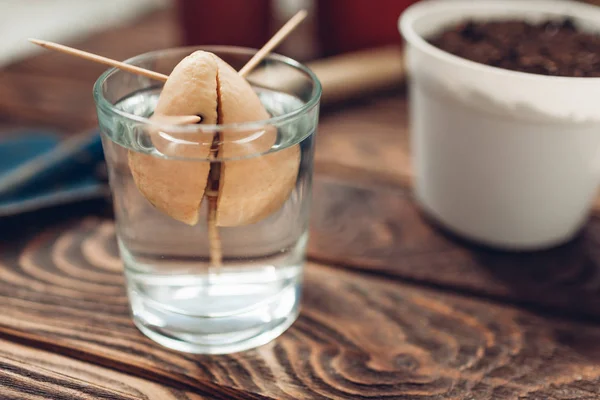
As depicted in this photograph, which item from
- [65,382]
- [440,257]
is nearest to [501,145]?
[440,257]

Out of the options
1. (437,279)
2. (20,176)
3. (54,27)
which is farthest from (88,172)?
(54,27)

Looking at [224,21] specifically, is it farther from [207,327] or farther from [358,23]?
[207,327]

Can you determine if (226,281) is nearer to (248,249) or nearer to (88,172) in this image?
(248,249)

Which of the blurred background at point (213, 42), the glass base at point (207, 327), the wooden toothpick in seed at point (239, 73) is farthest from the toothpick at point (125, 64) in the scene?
the blurred background at point (213, 42)

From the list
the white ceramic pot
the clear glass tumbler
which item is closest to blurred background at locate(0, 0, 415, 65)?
the white ceramic pot

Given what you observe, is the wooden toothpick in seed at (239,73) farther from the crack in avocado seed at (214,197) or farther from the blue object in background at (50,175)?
the blue object in background at (50,175)

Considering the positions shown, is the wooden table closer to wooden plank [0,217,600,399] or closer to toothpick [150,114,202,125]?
wooden plank [0,217,600,399]
